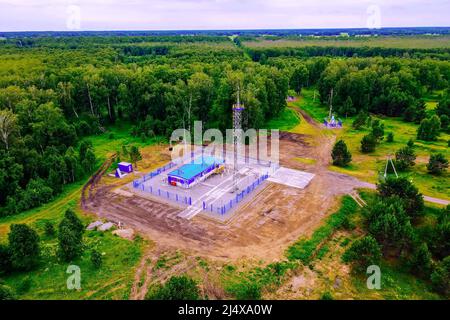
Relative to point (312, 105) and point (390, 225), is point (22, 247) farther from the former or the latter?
point (312, 105)

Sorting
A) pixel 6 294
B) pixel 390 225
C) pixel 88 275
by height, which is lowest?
pixel 88 275

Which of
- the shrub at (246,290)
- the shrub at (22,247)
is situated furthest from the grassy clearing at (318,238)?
the shrub at (22,247)

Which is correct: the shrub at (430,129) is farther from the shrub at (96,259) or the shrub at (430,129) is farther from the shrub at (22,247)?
the shrub at (22,247)

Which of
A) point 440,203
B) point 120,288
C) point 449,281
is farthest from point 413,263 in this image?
point 120,288

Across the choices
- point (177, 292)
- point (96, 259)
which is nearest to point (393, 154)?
point (177, 292)

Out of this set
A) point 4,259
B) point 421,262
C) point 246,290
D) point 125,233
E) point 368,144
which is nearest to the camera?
point 246,290

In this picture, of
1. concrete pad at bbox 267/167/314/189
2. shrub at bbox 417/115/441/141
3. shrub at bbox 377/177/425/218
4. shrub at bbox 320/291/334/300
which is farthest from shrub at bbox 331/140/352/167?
shrub at bbox 320/291/334/300
